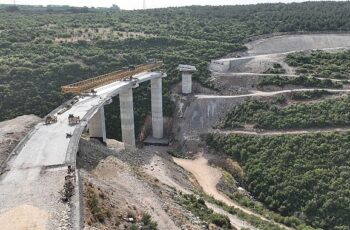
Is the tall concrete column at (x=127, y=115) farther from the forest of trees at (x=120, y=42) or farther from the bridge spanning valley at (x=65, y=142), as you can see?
the forest of trees at (x=120, y=42)

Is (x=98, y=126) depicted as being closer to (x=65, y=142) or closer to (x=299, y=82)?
(x=65, y=142)

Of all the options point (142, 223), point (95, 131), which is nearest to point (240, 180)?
point (95, 131)

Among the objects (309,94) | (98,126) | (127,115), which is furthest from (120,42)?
(98,126)

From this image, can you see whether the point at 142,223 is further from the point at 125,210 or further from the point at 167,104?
the point at 167,104

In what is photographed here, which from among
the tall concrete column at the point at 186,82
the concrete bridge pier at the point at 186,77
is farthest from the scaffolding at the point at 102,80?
the tall concrete column at the point at 186,82

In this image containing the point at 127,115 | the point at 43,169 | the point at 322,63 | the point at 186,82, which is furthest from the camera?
the point at 322,63
